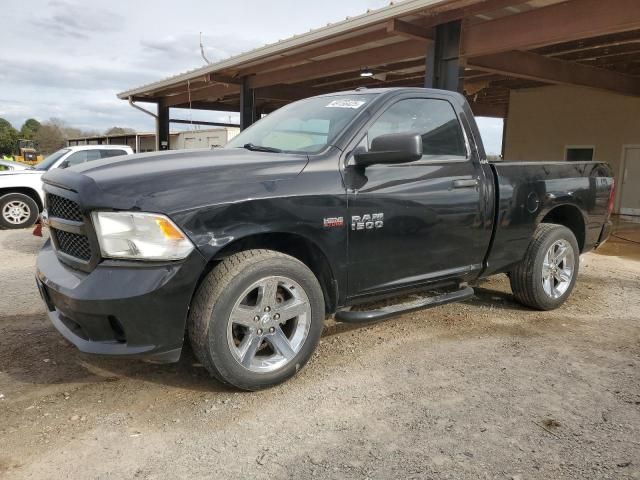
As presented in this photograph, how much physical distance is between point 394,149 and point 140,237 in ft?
5.30

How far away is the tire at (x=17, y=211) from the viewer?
9.99m

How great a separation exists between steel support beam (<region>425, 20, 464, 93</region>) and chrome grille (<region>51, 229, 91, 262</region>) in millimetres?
7015

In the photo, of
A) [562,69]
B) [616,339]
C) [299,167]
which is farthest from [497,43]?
[299,167]

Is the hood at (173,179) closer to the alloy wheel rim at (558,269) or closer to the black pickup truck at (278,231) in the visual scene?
the black pickup truck at (278,231)

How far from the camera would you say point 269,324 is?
319 cm

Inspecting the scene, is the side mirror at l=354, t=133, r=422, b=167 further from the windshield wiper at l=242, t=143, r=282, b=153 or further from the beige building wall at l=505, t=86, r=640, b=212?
the beige building wall at l=505, t=86, r=640, b=212

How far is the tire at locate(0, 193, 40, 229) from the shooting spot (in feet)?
32.8

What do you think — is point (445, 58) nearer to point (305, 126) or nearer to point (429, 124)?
point (429, 124)

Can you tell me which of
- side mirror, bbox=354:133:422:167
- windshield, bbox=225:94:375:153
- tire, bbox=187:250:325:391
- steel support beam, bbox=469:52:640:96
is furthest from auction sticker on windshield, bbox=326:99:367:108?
steel support beam, bbox=469:52:640:96

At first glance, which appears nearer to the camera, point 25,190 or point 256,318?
point 256,318

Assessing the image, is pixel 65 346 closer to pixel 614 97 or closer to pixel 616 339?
pixel 616 339

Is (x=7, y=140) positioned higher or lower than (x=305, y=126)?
higher

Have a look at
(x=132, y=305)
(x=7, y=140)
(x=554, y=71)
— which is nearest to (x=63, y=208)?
(x=132, y=305)

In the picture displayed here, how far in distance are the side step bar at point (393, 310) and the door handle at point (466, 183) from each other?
33.8 inches
